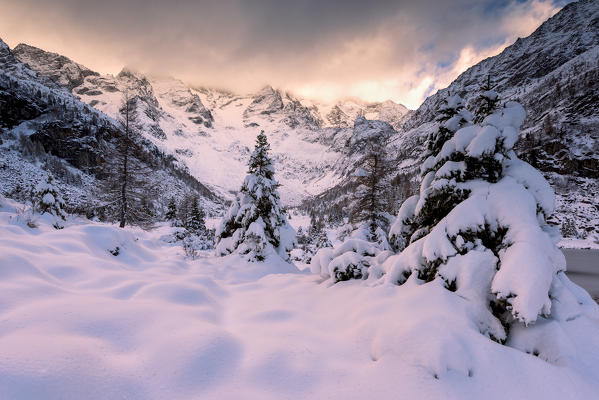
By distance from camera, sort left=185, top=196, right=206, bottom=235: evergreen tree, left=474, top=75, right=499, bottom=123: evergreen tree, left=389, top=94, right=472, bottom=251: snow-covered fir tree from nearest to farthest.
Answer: left=389, top=94, right=472, bottom=251: snow-covered fir tree < left=474, top=75, right=499, bottom=123: evergreen tree < left=185, top=196, right=206, bottom=235: evergreen tree

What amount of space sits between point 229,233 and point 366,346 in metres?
11.2

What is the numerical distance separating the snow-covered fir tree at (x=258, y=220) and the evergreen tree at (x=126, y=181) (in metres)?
8.31

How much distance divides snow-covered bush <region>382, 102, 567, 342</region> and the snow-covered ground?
1.60 feet

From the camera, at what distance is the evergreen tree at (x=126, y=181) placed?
56.1 ft

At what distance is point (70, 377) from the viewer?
7.07 ft

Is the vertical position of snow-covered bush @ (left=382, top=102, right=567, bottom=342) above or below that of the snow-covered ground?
above

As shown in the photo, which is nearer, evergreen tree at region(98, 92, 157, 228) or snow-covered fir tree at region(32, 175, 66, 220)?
snow-covered fir tree at region(32, 175, 66, 220)

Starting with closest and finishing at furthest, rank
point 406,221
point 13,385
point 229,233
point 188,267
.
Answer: point 13,385 < point 406,221 < point 188,267 < point 229,233

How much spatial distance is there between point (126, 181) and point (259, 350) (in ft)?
61.6

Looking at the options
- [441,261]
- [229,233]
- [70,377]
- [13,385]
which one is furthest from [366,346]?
[229,233]

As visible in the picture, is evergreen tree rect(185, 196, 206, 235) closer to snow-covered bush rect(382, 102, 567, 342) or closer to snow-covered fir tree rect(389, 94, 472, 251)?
snow-covered fir tree rect(389, 94, 472, 251)

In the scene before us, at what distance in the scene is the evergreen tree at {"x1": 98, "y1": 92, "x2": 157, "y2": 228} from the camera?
1709 cm

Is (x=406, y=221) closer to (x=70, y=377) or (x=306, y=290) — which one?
(x=306, y=290)

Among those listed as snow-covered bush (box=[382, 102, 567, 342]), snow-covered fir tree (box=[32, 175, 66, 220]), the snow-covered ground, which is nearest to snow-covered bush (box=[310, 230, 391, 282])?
snow-covered bush (box=[382, 102, 567, 342])
